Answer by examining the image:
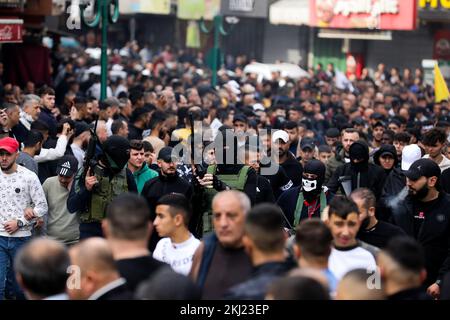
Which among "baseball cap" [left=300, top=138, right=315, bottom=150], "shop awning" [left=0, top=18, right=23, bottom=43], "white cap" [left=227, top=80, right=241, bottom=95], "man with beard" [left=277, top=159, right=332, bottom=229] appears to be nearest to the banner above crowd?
"white cap" [left=227, top=80, right=241, bottom=95]

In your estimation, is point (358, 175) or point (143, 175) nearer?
point (143, 175)

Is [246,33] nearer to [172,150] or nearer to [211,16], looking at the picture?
[211,16]

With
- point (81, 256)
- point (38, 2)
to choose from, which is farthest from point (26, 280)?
point (38, 2)

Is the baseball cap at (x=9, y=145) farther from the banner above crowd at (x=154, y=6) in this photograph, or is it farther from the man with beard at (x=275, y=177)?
the banner above crowd at (x=154, y=6)

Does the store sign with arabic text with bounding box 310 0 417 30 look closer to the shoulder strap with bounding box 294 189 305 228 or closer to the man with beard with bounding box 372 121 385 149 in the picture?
the man with beard with bounding box 372 121 385 149

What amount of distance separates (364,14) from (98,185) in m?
22.3

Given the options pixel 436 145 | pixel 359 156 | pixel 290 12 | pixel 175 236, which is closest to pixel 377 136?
pixel 436 145

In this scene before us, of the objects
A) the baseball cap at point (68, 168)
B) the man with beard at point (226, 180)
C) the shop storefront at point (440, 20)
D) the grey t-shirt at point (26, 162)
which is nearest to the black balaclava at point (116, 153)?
the baseball cap at point (68, 168)

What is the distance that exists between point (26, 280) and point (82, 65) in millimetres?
24659

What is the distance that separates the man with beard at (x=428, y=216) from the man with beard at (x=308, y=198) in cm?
66

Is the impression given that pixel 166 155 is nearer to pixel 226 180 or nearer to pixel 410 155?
pixel 226 180

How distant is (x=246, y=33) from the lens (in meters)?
41.4

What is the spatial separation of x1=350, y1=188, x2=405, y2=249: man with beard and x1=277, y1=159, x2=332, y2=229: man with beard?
1.03m

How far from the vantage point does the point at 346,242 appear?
7.58m
